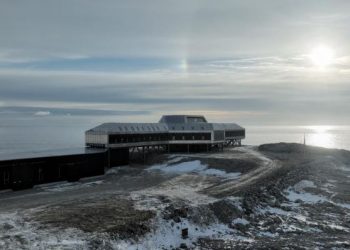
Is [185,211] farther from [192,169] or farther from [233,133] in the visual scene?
[233,133]

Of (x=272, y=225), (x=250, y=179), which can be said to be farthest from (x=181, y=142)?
(x=272, y=225)

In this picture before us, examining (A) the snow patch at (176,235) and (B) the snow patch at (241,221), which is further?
(B) the snow patch at (241,221)

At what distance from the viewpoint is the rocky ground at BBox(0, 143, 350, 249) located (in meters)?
32.2

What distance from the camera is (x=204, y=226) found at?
124ft

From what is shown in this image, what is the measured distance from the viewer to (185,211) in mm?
38969

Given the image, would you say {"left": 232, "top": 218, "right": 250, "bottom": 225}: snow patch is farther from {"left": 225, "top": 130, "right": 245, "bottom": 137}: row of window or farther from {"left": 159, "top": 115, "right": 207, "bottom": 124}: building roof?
{"left": 225, "top": 130, "right": 245, "bottom": 137}: row of window

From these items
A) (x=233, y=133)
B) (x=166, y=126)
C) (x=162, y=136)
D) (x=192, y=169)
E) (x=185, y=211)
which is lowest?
(x=185, y=211)

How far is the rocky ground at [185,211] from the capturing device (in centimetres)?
3219

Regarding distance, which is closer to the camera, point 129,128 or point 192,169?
point 192,169

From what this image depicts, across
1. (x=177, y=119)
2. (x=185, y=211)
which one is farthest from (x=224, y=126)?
(x=185, y=211)

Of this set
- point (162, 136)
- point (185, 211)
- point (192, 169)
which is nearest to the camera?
point (185, 211)

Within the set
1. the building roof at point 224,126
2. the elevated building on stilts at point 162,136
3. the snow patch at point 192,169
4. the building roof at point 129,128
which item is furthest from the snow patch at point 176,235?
the building roof at point 224,126

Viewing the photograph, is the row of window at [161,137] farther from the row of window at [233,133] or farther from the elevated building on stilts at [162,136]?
the row of window at [233,133]

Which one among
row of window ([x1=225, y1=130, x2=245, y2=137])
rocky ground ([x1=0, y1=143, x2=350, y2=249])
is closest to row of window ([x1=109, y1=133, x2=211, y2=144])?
rocky ground ([x1=0, y1=143, x2=350, y2=249])
